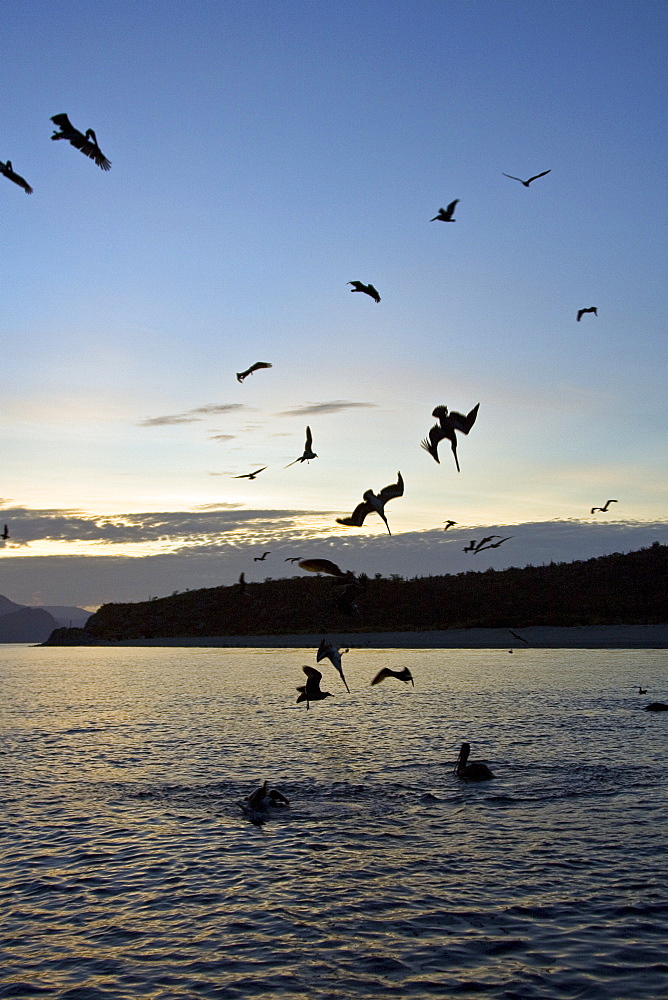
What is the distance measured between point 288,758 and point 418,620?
5562cm

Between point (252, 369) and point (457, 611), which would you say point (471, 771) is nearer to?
point (252, 369)

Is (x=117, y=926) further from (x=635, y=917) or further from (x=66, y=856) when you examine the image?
(x=635, y=917)

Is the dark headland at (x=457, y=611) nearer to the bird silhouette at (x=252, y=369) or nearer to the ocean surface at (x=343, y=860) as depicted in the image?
the ocean surface at (x=343, y=860)

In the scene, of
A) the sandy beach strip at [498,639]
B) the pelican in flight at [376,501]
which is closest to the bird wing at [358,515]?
the pelican in flight at [376,501]

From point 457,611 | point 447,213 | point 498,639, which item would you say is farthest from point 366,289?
point 457,611

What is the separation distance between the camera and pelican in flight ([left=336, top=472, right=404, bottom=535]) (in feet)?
43.4

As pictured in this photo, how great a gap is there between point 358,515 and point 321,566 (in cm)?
132

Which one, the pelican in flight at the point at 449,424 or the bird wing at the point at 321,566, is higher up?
the pelican in flight at the point at 449,424

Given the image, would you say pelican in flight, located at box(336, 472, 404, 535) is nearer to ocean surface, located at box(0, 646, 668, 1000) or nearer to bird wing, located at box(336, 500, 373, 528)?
bird wing, located at box(336, 500, 373, 528)

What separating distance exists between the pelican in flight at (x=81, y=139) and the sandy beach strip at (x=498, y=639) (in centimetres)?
3812

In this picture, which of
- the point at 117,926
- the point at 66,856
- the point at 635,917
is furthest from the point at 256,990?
the point at 66,856

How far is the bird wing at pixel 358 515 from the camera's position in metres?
13.0

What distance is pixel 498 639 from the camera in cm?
5903

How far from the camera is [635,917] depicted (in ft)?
31.2
